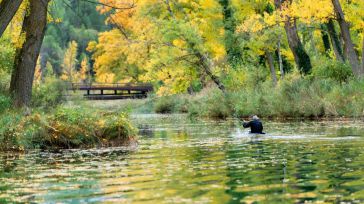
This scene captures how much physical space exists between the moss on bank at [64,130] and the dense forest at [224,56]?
213cm

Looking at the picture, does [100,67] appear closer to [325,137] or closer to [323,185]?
[325,137]

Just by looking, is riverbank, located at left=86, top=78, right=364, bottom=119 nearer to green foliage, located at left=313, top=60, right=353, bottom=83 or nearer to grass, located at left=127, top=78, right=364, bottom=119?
grass, located at left=127, top=78, right=364, bottom=119

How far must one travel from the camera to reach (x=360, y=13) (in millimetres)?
37531

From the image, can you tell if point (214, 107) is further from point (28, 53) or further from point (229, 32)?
point (28, 53)

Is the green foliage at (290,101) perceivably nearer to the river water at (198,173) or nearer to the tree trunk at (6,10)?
the river water at (198,173)

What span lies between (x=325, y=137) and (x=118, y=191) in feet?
38.3

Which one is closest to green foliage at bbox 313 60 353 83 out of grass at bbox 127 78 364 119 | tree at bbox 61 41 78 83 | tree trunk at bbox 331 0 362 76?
grass at bbox 127 78 364 119

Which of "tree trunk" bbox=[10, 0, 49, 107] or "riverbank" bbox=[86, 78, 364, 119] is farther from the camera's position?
"riverbank" bbox=[86, 78, 364, 119]

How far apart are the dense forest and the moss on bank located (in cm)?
213

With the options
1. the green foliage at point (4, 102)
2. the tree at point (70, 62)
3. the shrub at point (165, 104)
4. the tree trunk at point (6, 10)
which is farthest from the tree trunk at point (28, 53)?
the tree at point (70, 62)

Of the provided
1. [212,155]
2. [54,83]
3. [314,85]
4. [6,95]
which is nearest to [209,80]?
[314,85]

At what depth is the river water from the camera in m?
11.2

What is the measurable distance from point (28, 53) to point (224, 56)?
100 ft

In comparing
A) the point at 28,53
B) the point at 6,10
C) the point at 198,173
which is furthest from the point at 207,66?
the point at 198,173
